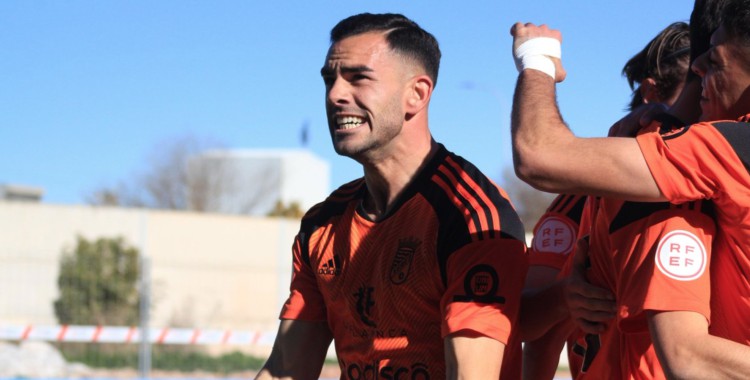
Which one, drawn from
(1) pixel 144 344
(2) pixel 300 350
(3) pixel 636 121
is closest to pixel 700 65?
(3) pixel 636 121

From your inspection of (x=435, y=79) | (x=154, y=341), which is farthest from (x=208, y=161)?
(x=435, y=79)

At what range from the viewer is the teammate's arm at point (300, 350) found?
4.36 meters

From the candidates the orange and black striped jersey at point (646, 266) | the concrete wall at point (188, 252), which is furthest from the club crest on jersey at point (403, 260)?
the concrete wall at point (188, 252)

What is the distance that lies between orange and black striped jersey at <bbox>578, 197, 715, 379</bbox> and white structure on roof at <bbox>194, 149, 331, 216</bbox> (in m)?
50.1

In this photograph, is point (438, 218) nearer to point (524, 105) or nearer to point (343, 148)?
point (343, 148)

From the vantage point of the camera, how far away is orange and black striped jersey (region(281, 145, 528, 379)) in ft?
11.9

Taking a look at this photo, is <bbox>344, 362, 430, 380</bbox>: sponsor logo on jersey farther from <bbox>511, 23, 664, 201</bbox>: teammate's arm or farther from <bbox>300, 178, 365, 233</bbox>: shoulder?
<bbox>511, 23, 664, 201</bbox>: teammate's arm

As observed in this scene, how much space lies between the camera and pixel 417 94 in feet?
13.9

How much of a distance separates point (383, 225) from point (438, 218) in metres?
0.28

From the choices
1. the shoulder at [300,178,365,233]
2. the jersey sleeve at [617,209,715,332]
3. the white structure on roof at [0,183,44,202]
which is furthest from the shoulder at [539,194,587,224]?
the white structure on roof at [0,183,44,202]

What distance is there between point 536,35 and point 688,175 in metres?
0.63

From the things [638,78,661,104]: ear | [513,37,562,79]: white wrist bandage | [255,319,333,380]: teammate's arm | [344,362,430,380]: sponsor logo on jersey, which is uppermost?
[513,37,562,79]: white wrist bandage

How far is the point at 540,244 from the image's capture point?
4.00m

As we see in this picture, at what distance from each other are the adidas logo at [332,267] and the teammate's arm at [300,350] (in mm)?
297
